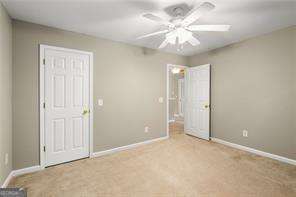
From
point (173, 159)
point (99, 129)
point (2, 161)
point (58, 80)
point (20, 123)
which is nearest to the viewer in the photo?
point (2, 161)

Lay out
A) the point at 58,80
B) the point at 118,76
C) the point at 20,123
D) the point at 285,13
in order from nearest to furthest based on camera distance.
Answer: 1. the point at 285,13
2. the point at 20,123
3. the point at 58,80
4. the point at 118,76

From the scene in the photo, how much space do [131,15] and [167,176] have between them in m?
2.49

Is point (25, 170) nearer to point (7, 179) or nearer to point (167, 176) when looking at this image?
point (7, 179)

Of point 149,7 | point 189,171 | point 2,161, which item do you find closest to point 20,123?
point 2,161

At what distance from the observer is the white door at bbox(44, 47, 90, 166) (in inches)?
104

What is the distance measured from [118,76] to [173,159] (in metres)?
2.06

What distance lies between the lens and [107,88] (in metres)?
3.25

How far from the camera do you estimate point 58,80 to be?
8.88 ft

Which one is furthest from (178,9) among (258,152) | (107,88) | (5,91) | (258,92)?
(258,152)

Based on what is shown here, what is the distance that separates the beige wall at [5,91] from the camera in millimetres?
1916

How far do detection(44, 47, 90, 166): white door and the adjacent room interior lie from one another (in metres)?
0.02

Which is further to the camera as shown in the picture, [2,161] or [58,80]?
[58,80]

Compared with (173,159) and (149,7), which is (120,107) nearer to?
(173,159)

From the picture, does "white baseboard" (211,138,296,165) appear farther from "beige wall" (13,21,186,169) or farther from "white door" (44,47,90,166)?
"white door" (44,47,90,166)
